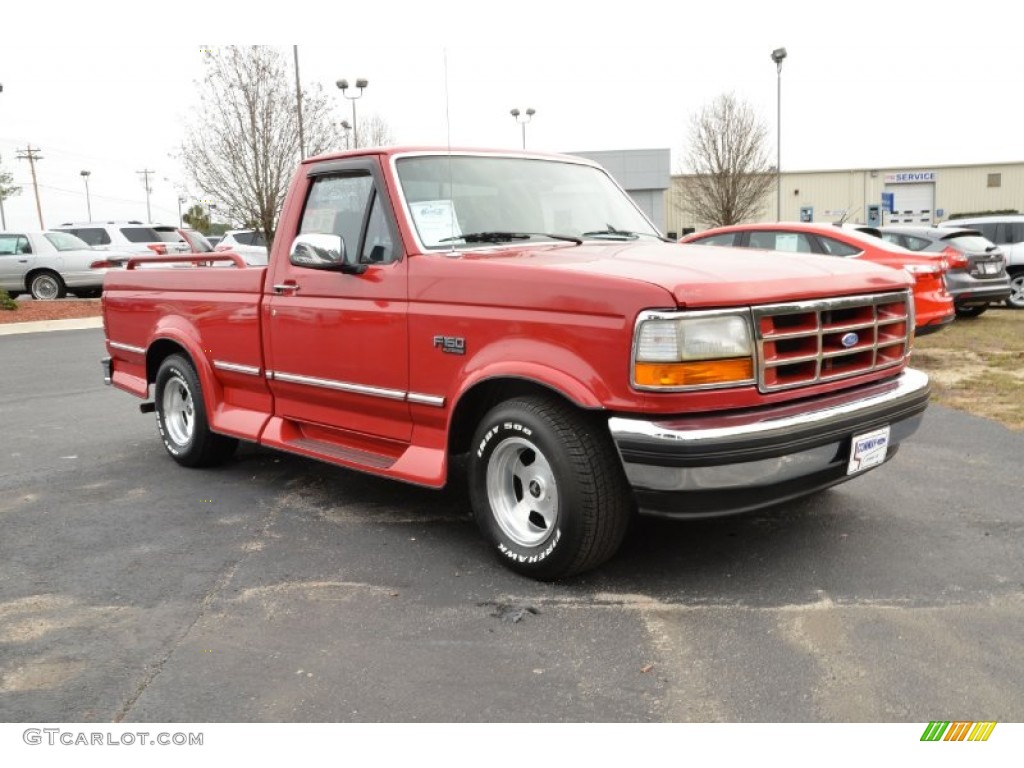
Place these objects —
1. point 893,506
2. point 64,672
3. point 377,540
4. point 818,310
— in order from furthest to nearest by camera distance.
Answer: point 893,506 < point 377,540 < point 818,310 < point 64,672

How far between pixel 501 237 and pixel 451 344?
2.47 feet

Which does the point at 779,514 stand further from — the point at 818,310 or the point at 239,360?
the point at 239,360

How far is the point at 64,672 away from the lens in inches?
125

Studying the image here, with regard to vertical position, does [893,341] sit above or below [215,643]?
above

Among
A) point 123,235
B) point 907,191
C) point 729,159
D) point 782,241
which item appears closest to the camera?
point 782,241

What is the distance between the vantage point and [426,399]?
4281 mm

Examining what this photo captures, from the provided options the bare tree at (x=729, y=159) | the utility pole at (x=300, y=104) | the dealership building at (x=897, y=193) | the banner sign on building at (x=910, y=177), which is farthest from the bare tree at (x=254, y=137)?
the banner sign on building at (x=910, y=177)

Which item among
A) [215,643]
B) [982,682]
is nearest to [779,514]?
[982,682]

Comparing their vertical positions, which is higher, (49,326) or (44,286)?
(44,286)

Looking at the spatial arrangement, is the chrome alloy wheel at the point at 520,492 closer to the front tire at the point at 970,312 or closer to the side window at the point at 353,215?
the side window at the point at 353,215

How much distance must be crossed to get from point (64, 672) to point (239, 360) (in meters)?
2.60

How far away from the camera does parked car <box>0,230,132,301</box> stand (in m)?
20.7

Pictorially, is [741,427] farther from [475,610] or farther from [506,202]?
[506,202]
